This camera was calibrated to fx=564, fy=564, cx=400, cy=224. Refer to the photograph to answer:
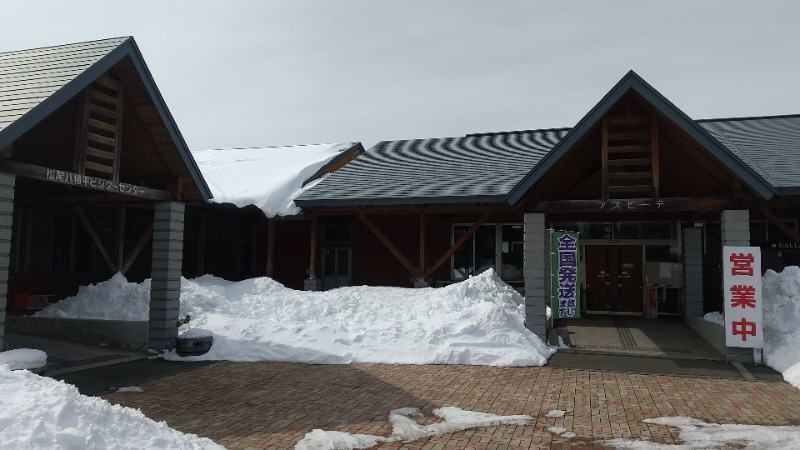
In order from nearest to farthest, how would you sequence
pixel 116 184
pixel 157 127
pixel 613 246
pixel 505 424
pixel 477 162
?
pixel 505 424
pixel 116 184
pixel 157 127
pixel 613 246
pixel 477 162

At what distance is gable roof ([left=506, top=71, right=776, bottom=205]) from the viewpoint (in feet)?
33.7

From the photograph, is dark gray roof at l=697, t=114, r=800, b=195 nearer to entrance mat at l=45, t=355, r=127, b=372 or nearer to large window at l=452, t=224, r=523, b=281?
large window at l=452, t=224, r=523, b=281

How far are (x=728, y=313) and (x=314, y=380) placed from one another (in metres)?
7.68

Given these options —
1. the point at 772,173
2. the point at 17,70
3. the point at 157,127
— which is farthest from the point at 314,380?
the point at 772,173

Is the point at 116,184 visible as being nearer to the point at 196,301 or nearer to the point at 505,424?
the point at 196,301

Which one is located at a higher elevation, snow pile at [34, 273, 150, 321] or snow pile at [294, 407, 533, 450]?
snow pile at [34, 273, 150, 321]

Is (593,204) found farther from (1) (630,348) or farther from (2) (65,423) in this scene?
(2) (65,423)

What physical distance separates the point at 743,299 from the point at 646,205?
8.03 feet

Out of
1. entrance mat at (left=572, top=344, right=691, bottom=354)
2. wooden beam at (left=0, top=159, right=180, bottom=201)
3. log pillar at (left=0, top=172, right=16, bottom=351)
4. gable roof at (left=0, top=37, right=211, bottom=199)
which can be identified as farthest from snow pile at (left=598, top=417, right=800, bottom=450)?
wooden beam at (left=0, top=159, right=180, bottom=201)

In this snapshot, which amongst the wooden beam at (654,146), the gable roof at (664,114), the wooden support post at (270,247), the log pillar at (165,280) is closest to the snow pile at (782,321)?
the gable roof at (664,114)

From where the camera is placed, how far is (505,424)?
263 inches

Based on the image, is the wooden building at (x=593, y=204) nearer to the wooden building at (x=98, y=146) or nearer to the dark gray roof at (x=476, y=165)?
the dark gray roof at (x=476, y=165)

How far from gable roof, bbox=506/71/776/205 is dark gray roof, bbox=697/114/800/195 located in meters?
2.04

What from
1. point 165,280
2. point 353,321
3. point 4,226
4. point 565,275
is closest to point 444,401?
point 353,321
